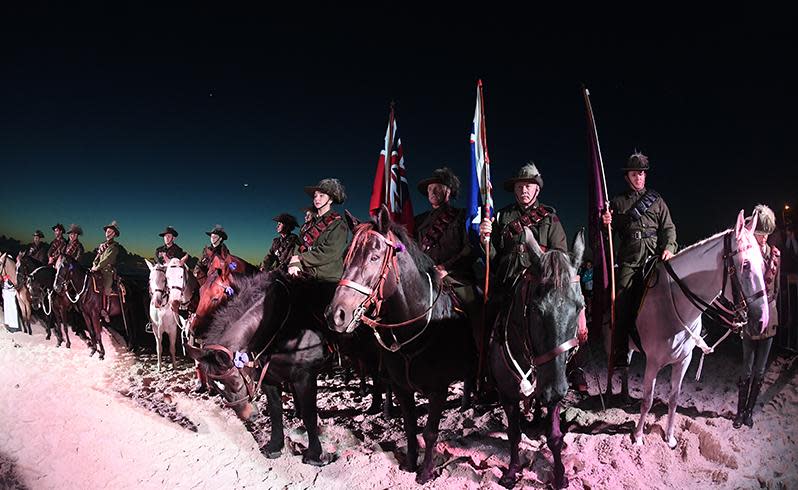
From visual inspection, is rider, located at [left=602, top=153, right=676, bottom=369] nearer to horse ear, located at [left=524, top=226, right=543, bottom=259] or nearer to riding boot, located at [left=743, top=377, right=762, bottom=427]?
riding boot, located at [left=743, top=377, right=762, bottom=427]

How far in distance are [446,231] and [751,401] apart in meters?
3.98

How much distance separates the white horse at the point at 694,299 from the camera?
326 cm

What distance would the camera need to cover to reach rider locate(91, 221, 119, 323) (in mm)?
8781

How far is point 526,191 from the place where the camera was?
3.72 metres

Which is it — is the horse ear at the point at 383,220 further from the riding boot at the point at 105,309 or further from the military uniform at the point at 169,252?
the riding boot at the point at 105,309

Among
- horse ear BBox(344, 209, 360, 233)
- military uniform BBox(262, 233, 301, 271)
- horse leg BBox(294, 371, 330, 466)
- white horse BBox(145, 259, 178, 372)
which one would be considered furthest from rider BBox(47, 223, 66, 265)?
horse ear BBox(344, 209, 360, 233)

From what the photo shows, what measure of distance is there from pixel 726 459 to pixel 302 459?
4218mm

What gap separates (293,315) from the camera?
423 cm

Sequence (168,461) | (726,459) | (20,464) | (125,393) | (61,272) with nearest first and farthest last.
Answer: (726,459)
(20,464)
(168,461)
(125,393)
(61,272)

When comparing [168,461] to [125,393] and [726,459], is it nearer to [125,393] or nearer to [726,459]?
[125,393]

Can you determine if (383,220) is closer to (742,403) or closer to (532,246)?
(532,246)

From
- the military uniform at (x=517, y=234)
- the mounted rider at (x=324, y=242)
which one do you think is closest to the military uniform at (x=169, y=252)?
the mounted rider at (x=324, y=242)

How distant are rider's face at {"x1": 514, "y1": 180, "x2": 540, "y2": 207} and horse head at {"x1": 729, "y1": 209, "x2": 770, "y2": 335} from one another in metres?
1.75

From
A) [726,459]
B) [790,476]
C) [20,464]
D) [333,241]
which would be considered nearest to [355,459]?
[333,241]
